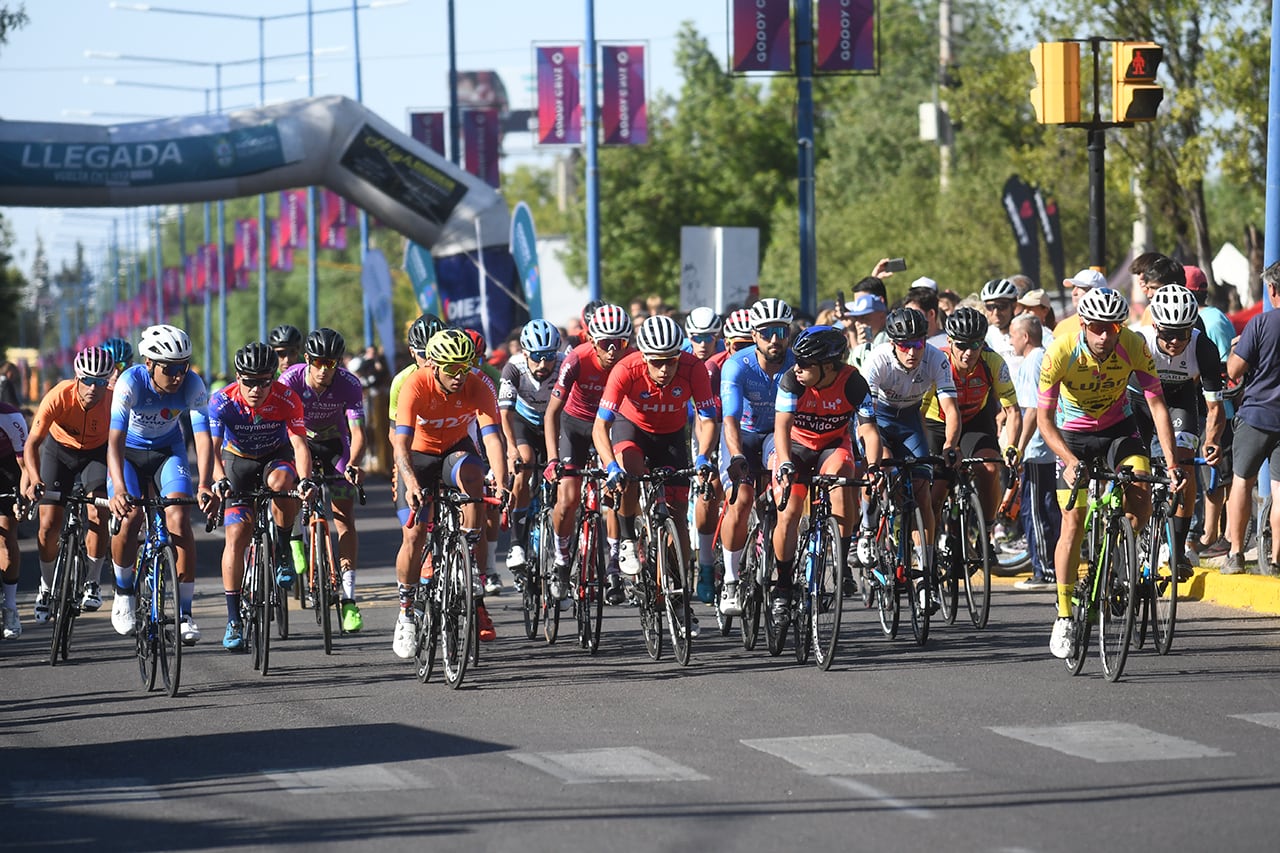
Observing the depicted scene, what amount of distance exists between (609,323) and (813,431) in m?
1.97

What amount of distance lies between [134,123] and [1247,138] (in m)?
17.3

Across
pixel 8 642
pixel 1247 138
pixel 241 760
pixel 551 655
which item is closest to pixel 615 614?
pixel 551 655

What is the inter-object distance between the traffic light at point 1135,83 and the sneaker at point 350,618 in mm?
6674

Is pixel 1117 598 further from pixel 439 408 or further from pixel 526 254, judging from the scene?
pixel 526 254

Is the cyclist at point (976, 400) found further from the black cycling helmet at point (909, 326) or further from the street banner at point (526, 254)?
the street banner at point (526, 254)

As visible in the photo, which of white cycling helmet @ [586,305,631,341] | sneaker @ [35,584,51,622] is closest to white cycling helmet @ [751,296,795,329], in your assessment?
white cycling helmet @ [586,305,631,341]

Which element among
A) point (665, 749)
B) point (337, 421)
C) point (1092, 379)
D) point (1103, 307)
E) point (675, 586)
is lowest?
point (665, 749)

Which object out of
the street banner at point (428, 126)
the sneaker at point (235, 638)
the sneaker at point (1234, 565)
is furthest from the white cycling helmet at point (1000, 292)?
the street banner at point (428, 126)

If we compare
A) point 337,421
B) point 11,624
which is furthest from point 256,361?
point 11,624

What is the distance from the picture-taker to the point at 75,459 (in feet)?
45.5

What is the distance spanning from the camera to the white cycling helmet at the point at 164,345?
12328 millimetres

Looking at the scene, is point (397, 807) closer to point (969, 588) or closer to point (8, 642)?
point (969, 588)

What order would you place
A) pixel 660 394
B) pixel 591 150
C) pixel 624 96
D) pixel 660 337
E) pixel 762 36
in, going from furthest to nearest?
pixel 624 96 → pixel 591 150 → pixel 762 36 → pixel 660 394 → pixel 660 337

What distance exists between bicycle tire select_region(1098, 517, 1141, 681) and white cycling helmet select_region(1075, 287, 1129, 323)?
42.0 inches
